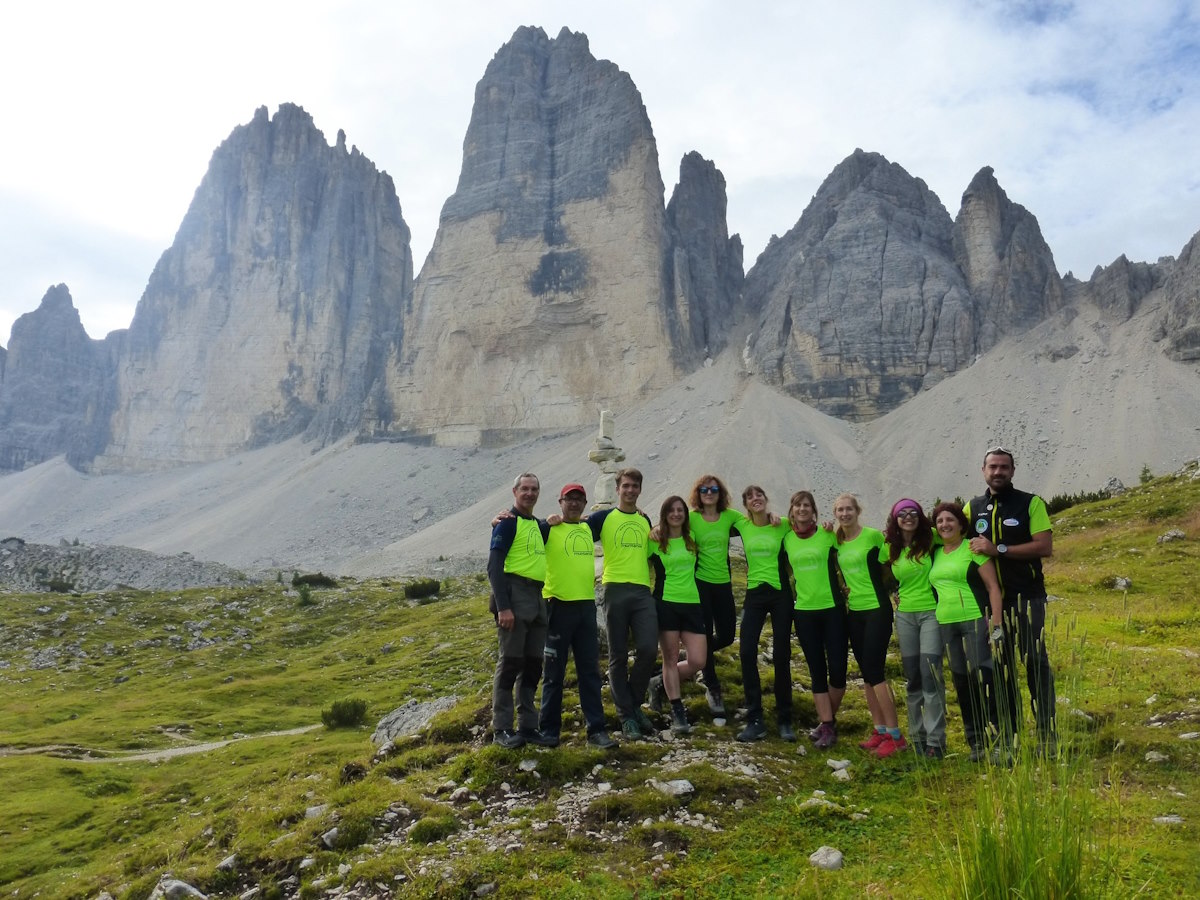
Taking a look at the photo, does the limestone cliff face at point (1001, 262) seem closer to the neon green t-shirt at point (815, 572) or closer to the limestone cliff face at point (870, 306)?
the limestone cliff face at point (870, 306)

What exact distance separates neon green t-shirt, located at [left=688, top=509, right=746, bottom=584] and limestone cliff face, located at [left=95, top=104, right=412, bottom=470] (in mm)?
120683

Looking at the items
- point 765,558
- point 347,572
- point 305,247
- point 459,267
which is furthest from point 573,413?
point 765,558

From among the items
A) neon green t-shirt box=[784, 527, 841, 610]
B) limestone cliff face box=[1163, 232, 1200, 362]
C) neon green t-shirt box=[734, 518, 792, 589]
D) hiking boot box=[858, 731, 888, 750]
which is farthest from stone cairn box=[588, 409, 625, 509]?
limestone cliff face box=[1163, 232, 1200, 362]

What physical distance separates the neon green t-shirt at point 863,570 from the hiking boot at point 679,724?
89.9 inches

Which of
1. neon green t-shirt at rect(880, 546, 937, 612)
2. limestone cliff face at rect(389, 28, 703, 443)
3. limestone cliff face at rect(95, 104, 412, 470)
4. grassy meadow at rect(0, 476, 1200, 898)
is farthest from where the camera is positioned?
limestone cliff face at rect(95, 104, 412, 470)

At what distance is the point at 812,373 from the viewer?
89125 mm

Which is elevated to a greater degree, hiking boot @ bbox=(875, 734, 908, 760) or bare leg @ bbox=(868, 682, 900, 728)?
bare leg @ bbox=(868, 682, 900, 728)

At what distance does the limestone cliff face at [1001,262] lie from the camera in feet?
281

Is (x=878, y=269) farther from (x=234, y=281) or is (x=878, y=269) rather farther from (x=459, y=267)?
(x=234, y=281)

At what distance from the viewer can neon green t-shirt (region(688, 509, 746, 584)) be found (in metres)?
9.09

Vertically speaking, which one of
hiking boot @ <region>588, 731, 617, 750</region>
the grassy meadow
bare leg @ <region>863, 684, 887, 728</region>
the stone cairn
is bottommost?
the grassy meadow

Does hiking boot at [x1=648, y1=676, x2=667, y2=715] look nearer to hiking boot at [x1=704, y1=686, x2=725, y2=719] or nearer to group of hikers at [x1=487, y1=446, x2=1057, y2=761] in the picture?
group of hikers at [x1=487, y1=446, x2=1057, y2=761]

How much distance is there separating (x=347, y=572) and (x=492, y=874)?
Answer: 71.9 meters

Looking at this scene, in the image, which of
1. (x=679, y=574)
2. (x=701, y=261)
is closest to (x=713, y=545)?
(x=679, y=574)
